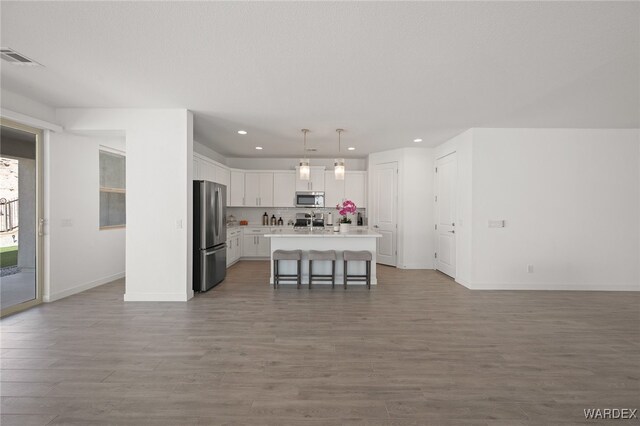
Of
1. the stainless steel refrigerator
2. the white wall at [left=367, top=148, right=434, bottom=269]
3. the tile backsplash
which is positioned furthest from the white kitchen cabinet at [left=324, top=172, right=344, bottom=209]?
the stainless steel refrigerator

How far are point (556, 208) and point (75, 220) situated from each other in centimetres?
776

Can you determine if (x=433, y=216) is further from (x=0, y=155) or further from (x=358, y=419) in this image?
(x=0, y=155)

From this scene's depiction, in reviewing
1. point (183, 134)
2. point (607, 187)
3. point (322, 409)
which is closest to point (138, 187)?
point (183, 134)

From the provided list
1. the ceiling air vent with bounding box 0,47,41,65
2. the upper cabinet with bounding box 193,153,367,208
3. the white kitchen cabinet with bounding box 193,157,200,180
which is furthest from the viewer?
the upper cabinet with bounding box 193,153,367,208

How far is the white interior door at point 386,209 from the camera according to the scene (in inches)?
264

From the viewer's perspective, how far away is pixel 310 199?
748 centimetres

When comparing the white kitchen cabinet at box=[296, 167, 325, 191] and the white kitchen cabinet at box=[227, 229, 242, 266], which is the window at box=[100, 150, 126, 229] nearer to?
the white kitchen cabinet at box=[227, 229, 242, 266]

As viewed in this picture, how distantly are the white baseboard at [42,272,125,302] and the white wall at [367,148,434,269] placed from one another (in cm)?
576

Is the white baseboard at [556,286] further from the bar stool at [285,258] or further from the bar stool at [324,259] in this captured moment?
the bar stool at [285,258]

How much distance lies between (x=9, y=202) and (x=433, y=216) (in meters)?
7.15

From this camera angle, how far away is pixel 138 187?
13.5 ft

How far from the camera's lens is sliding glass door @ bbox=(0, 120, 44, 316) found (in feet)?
12.3

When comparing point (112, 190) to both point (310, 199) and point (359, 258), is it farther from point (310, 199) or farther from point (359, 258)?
point (359, 258)
